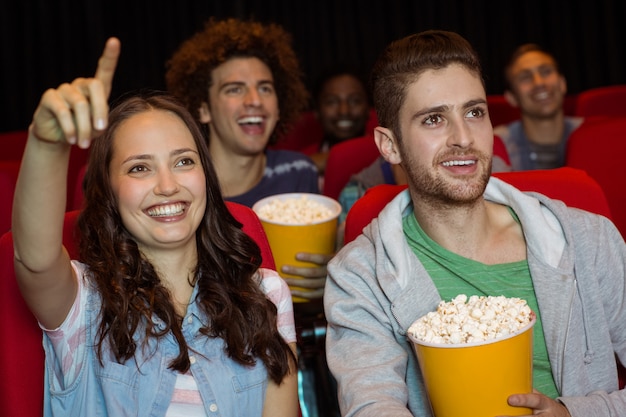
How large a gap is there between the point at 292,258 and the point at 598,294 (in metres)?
0.92

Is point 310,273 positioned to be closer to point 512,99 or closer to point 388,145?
point 388,145

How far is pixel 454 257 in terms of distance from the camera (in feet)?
6.68

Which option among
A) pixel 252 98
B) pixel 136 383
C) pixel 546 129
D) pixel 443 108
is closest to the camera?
pixel 136 383

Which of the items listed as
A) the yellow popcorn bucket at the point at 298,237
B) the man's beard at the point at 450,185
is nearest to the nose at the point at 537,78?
the yellow popcorn bucket at the point at 298,237

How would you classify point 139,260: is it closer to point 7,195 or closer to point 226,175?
point 7,195

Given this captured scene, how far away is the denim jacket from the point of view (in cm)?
191

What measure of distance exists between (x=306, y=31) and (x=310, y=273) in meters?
3.16

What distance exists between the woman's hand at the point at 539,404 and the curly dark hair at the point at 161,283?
58 cm

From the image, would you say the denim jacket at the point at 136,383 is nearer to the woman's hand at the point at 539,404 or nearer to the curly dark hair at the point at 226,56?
the woman's hand at the point at 539,404

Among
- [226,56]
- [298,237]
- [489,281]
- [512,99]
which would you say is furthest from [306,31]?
[489,281]

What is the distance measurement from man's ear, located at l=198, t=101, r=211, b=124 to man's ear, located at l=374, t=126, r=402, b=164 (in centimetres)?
140

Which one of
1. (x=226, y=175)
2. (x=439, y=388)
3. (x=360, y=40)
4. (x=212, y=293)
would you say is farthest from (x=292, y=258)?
(x=360, y=40)

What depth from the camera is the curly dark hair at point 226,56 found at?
11.3 ft

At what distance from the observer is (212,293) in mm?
2049
